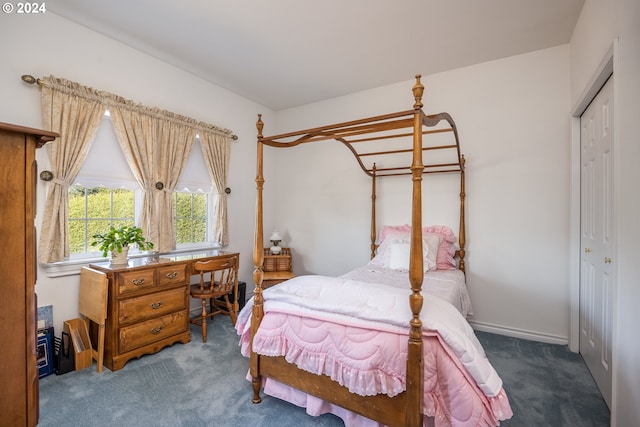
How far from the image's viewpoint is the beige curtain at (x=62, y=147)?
2.28 m

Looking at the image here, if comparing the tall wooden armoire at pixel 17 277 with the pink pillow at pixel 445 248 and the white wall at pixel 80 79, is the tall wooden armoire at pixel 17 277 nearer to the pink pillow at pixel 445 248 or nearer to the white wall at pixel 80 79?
the white wall at pixel 80 79

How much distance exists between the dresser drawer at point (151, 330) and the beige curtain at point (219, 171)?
1.15m

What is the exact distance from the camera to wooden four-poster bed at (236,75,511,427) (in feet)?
4.49

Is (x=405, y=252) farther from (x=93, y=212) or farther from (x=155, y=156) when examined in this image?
(x=93, y=212)

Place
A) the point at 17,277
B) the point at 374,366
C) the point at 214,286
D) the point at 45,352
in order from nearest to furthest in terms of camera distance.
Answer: the point at 17,277, the point at 374,366, the point at 45,352, the point at 214,286

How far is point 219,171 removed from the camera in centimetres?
364

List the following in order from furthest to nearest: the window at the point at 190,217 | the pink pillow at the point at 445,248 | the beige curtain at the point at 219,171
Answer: the beige curtain at the point at 219,171
the window at the point at 190,217
the pink pillow at the point at 445,248

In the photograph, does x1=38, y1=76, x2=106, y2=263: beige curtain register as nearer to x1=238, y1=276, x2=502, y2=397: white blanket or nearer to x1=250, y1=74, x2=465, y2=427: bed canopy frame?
x1=250, y1=74, x2=465, y2=427: bed canopy frame

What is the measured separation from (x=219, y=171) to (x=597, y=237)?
370 centimetres

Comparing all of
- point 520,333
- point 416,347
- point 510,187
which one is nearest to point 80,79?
point 416,347

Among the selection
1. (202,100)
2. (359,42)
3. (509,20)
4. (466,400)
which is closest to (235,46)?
(202,100)

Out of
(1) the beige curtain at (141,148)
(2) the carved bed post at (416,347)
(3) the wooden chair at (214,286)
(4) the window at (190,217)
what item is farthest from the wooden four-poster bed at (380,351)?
(4) the window at (190,217)

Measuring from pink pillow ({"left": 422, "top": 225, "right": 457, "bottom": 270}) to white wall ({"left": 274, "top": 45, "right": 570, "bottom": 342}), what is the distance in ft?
0.43

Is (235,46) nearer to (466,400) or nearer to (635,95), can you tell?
(635,95)
